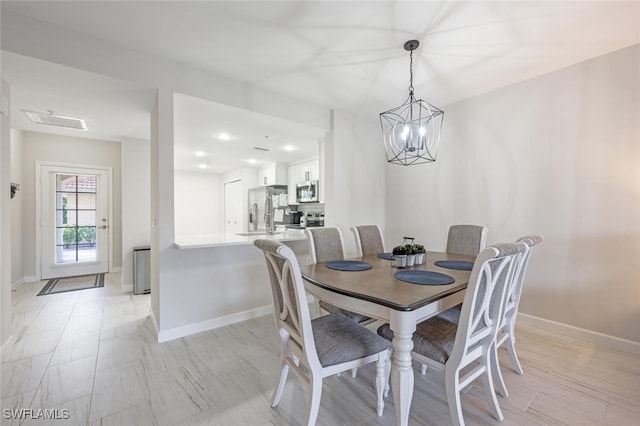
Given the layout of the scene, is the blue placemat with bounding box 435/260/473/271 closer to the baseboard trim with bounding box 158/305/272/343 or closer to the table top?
the table top

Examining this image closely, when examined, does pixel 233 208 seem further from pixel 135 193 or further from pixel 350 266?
pixel 350 266

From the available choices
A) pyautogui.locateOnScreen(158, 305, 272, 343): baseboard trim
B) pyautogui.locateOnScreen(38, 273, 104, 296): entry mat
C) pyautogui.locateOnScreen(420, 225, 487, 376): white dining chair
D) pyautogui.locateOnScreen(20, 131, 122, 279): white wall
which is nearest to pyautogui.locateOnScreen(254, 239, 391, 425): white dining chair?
pyautogui.locateOnScreen(158, 305, 272, 343): baseboard trim

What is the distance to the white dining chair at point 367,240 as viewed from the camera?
2.66 m

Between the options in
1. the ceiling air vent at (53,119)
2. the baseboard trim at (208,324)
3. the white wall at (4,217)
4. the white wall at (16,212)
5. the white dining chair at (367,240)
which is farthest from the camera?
the white wall at (16,212)

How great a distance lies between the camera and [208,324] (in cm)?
267

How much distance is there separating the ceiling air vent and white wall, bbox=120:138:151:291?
616 mm

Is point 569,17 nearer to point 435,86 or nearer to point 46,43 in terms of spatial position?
point 435,86

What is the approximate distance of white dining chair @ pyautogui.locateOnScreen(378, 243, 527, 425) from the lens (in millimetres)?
1271

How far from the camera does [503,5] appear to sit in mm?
1790

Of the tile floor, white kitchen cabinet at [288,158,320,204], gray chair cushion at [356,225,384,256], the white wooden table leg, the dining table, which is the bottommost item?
the tile floor

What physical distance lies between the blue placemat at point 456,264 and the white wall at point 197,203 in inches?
265

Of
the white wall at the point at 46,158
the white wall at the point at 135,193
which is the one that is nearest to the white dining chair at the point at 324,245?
the white wall at the point at 135,193

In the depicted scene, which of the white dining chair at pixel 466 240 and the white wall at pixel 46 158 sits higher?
the white wall at pixel 46 158

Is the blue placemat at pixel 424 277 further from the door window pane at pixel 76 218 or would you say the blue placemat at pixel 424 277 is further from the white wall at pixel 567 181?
the door window pane at pixel 76 218
